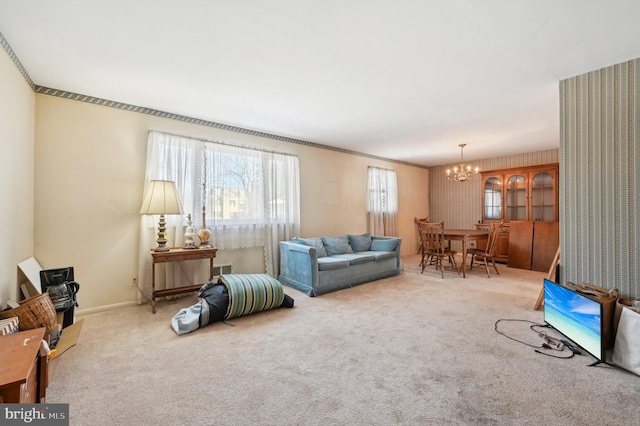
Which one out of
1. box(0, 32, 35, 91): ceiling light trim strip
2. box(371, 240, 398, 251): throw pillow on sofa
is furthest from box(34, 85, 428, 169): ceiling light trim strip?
box(371, 240, 398, 251): throw pillow on sofa

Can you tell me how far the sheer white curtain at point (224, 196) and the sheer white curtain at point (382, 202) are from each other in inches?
83.6

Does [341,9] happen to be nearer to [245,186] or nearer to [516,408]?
[516,408]

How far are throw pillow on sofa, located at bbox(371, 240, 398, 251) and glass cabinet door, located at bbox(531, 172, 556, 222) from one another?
345 centimetres

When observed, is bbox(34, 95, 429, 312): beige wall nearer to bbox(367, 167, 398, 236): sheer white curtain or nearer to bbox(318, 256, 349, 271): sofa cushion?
bbox(318, 256, 349, 271): sofa cushion

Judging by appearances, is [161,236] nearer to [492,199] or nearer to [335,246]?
[335,246]

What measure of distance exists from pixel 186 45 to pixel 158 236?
2.28 m

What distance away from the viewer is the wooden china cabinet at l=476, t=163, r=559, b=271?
5.43 meters

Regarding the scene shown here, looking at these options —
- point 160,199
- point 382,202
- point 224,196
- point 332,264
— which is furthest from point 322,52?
point 382,202

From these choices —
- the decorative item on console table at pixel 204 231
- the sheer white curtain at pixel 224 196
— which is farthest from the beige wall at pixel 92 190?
→ the decorative item on console table at pixel 204 231

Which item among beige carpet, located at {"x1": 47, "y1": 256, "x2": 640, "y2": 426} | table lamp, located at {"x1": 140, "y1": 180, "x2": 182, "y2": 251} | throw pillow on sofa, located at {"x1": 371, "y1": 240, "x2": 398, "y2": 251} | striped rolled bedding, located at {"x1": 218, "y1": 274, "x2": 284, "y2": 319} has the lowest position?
beige carpet, located at {"x1": 47, "y1": 256, "x2": 640, "y2": 426}

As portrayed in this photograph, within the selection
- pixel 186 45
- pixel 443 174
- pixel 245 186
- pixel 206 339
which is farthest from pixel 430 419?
pixel 443 174

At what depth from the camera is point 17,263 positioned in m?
2.47

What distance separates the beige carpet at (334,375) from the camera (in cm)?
156

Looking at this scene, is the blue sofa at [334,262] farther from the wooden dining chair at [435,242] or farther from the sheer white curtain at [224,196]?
the wooden dining chair at [435,242]
